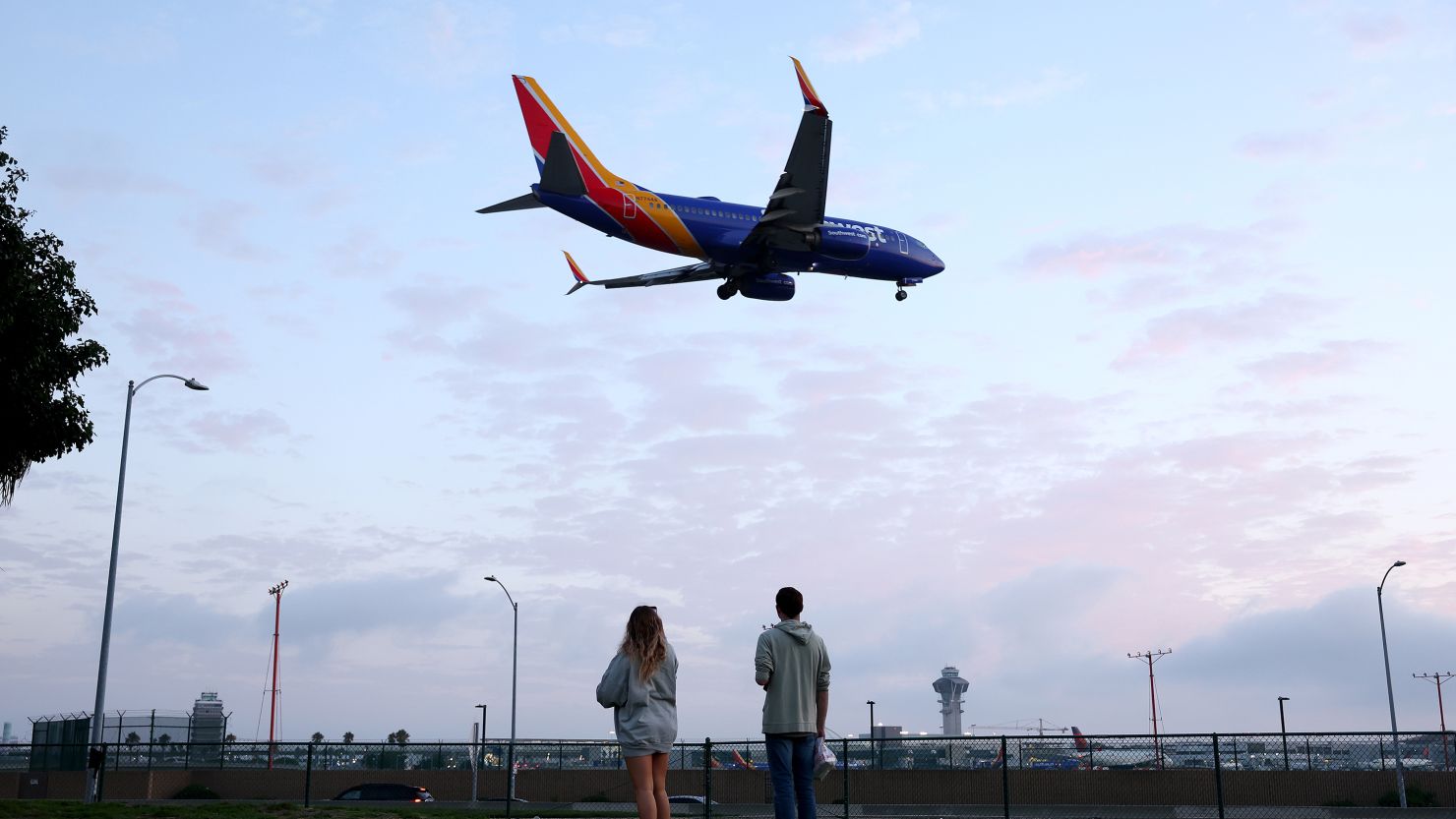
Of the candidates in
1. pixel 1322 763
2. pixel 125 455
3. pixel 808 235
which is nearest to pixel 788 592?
pixel 1322 763

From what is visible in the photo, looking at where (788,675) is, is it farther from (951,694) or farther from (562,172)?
(951,694)

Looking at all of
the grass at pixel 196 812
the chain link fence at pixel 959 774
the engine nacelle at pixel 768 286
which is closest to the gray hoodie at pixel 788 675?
the chain link fence at pixel 959 774

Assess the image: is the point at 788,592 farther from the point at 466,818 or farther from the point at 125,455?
the point at 125,455

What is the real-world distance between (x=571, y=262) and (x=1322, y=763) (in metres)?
28.4

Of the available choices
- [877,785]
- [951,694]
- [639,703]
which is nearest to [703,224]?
[877,785]

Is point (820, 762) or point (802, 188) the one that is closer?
point (820, 762)

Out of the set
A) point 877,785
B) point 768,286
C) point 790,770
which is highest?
point 768,286

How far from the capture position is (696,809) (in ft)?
98.2

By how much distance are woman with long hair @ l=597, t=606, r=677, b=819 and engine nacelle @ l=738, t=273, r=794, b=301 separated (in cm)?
3238

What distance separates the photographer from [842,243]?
41688 millimetres

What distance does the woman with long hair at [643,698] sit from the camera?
1007 cm

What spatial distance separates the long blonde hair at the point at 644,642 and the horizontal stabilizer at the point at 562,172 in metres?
28.4

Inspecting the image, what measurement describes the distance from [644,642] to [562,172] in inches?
1174

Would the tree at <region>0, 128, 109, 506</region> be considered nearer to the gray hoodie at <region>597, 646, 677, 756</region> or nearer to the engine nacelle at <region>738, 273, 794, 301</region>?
the gray hoodie at <region>597, 646, 677, 756</region>
